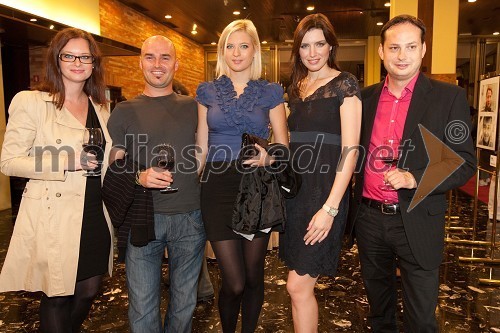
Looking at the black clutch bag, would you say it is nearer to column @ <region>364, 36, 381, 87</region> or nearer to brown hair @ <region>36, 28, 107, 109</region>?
brown hair @ <region>36, 28, 107, 109</region>

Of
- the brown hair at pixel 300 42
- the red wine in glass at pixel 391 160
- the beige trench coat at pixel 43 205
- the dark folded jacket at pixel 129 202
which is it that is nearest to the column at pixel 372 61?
the brown hair at pixel 300 42

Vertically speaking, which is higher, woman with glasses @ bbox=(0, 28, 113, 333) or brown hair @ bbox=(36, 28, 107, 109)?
brown hair @ bbox=(36, 28, 107, 109)

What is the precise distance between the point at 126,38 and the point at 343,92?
27.1ft

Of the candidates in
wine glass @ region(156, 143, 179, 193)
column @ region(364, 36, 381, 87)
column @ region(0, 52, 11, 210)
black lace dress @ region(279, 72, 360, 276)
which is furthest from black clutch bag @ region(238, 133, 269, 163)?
column @ region(364, 36, 381, 87)

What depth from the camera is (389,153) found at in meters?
2.03

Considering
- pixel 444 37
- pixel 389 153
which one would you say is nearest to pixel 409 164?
pixel 389 153

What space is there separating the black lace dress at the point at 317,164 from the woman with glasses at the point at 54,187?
97 cm

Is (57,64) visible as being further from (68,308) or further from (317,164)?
(317,164)

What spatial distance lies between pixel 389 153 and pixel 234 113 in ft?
2.60

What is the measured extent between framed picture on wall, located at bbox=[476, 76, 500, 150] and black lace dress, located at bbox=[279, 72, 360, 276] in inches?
111

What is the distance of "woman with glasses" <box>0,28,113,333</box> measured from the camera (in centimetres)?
198

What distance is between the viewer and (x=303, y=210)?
2.14 meters

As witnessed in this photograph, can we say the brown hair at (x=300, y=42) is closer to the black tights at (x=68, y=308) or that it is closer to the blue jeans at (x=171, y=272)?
the blue jeans at (x=171, y=272)

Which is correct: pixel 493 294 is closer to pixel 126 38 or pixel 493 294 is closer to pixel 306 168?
pixel 306 168
